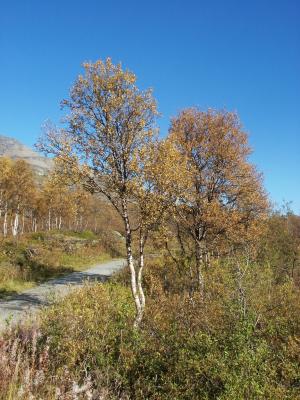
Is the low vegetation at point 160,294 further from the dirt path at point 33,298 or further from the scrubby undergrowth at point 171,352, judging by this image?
the dirt path at point 33,298

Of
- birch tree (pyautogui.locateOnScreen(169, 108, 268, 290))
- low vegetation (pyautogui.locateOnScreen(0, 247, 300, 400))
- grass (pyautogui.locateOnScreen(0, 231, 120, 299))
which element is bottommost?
low vegetation (pyautogui.locateOnScreen(0, 247, 300, 400))

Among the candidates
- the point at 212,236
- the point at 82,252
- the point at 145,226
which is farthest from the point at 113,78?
the point at 82,252

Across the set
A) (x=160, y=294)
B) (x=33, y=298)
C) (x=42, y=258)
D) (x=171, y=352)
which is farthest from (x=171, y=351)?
(x=42, y=258)

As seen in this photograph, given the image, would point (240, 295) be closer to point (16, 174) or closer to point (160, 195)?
point (160, 195)

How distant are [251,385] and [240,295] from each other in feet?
13.6

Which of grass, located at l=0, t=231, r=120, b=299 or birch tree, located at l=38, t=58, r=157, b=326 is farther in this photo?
grass, located at l=0, t=231, r=120, b=299

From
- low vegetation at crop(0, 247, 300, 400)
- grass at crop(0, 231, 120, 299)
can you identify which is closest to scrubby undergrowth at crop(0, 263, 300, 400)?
low vegetation at crop(0, 247, 300, 400)

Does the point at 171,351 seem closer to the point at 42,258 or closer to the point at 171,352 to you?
the point at 171,352

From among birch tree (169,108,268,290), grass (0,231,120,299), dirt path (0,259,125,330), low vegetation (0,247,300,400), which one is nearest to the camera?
low vegetation (0,247,300,400)

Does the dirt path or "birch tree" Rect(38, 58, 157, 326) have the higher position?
"birch tree" Rect(38, 58, 157, 326)

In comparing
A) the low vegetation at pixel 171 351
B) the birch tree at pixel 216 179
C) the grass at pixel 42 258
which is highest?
the birch tree at pixel 216 179

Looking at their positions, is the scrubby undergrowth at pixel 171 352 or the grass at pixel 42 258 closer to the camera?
the scrubby undergrowth at pixel 171 352

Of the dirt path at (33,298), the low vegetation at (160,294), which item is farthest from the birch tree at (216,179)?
the dirt path at (33,298)

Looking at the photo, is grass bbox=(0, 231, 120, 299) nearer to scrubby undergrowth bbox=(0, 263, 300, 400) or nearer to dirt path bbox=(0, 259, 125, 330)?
dirt path bbox=(0, 259, 125, 330)
